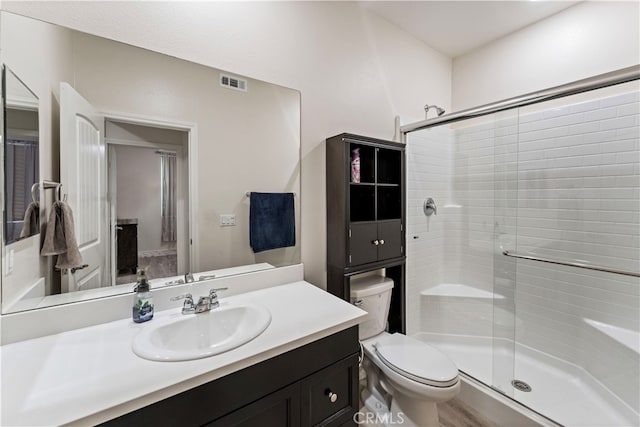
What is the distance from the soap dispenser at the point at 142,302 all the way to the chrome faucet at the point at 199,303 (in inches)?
4.6

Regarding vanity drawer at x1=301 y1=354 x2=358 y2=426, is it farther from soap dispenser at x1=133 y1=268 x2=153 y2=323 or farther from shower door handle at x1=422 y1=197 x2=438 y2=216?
shower door handle at x1=422 y1=197 x2=438 y2=216

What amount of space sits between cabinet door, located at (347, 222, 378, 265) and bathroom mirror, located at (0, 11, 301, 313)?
397mm

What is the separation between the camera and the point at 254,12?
1.42 metres

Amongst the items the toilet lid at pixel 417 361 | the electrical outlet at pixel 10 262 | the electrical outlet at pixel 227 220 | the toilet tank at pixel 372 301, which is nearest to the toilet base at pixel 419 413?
the toilet lid at pixel 417 361

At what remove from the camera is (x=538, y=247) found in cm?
204

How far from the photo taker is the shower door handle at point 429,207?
7.71 feet

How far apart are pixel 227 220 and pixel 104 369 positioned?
760 mm

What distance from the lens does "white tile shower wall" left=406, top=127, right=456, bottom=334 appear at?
221cm

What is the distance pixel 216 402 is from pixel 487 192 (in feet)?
7.90

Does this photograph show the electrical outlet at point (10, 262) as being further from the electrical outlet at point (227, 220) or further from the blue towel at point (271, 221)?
the blue towel at point (271, 221)

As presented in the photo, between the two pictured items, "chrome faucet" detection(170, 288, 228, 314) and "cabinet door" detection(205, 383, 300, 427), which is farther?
"chrome faucet" detection(170, 288, 228, 314)

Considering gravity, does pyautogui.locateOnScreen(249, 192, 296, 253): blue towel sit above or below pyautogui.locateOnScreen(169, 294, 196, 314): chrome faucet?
above

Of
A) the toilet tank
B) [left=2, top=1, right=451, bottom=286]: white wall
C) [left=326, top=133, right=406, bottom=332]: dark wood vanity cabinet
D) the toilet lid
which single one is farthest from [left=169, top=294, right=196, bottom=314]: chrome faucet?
the toilet lid
